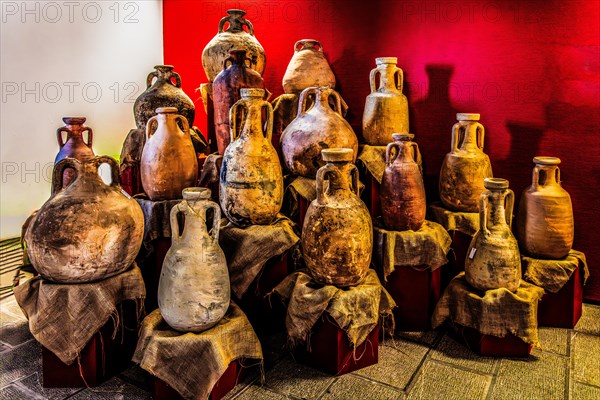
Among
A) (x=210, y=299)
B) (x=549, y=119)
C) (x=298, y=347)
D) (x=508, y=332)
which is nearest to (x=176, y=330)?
(x=210, y=299)

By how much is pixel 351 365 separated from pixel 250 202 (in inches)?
37.8

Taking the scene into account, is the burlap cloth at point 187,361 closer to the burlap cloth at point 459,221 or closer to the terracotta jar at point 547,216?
the burlap cloth at point 459,221

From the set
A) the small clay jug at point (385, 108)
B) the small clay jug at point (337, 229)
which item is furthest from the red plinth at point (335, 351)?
the small clay jug at point (385, 108)

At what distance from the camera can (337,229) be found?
2.39m

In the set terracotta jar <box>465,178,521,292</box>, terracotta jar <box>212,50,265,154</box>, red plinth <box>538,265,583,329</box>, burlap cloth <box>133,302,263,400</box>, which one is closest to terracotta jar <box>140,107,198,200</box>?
terracotta jar <box>212,50,265,154</box>

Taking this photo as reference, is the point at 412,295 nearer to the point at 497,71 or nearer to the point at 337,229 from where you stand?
the point at 337,229

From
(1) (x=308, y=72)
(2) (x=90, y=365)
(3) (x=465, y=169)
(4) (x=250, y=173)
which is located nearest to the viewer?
(2) (x=90, y=365)

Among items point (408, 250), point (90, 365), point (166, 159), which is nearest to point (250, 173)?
point (166, 159)

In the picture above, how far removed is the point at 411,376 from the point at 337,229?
790mm

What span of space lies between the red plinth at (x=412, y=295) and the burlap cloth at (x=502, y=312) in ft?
0.84

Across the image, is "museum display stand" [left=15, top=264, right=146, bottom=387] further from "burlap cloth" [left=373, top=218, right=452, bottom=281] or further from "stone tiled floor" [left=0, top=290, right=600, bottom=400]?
"burlap cloth" [left=373, top=218, right=452, bottom=281]

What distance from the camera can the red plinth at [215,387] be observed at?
221 cm

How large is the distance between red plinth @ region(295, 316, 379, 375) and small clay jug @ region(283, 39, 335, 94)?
1.71 meters

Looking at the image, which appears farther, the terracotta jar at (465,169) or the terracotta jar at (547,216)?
the terracotta jar at (465,169)
